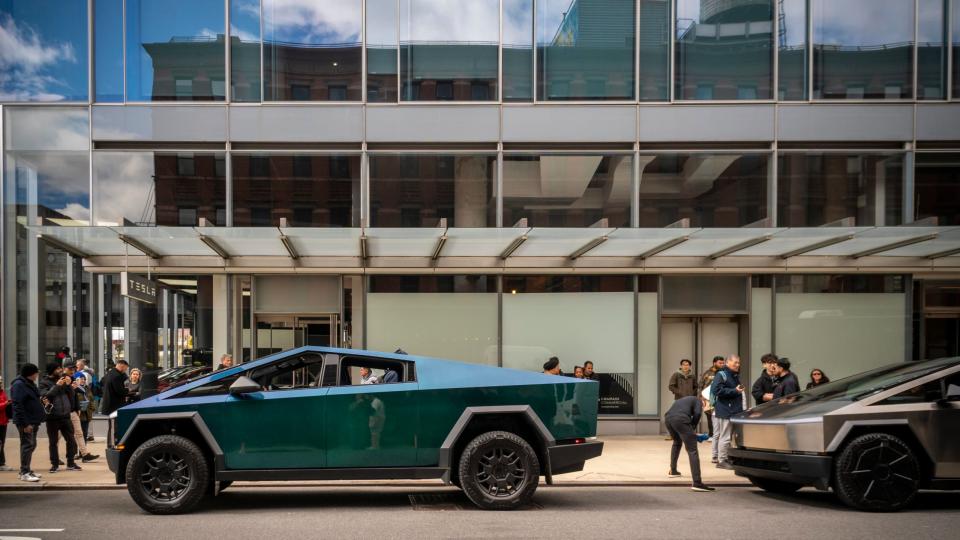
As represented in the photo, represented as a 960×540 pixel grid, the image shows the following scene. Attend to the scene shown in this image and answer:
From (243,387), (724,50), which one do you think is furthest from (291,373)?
(724,50)

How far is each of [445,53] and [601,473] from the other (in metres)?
8.66

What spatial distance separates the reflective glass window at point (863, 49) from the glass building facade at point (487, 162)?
1.8 inches

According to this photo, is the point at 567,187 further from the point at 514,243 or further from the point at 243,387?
A: the point at 243,387

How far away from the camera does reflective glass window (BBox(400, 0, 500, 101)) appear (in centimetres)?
1451

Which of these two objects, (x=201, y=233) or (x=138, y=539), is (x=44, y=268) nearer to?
(x=201, y=233)

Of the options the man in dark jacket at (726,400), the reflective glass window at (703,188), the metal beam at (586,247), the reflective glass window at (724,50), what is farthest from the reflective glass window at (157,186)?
the man in dark jacket at (726,400)

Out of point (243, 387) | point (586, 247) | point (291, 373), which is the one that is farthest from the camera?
point (586, 247)

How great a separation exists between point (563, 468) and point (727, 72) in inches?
391

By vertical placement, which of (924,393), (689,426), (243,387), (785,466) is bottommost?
(785,466)

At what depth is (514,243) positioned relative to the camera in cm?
1252

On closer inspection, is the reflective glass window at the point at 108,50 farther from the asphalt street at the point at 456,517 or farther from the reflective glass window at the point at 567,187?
the asphalt street at the point at 456,517

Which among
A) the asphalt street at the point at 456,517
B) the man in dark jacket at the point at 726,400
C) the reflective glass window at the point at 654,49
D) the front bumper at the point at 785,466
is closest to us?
the asphalt street at the point at 456,517

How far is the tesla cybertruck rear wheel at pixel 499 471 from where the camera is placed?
25.2ft

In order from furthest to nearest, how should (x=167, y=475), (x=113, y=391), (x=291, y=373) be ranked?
(x=113, y=391)
(x=291, y=373)
(x=167, y=475)
